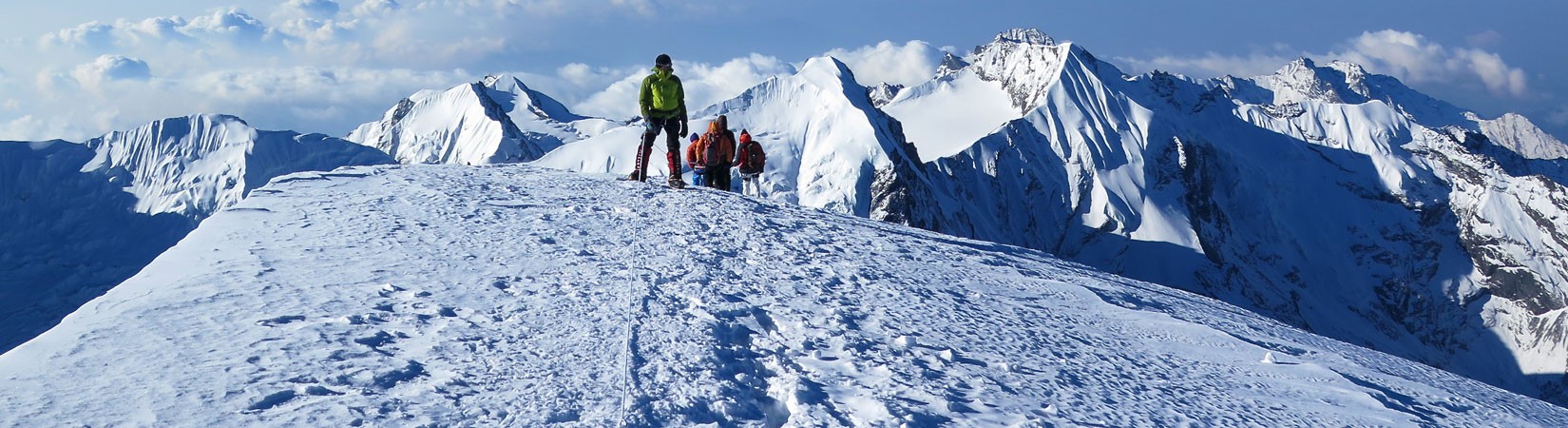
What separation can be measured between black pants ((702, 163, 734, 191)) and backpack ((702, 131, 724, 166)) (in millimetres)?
153

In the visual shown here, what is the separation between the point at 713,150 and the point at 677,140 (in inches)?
101

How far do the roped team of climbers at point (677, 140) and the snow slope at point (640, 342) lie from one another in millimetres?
5934

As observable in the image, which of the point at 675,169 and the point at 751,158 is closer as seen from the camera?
the point at 675,169

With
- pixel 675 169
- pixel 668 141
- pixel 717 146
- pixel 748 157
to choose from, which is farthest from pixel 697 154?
pixel 668 141

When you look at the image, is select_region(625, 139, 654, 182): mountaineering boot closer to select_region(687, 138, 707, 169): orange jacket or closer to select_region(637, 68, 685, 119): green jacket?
select_region(637, 68, 685, 119): green jacket

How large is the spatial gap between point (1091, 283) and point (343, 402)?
10586mm

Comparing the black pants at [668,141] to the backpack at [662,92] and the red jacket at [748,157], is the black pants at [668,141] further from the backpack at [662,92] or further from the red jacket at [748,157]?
the red jacket at [748,157]

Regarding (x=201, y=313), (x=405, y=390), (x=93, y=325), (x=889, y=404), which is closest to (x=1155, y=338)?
(x=889, y=404)

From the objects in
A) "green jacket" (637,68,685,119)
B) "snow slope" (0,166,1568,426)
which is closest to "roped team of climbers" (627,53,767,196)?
"green jacket" (637,68,685,119)

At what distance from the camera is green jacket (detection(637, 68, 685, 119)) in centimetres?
2072

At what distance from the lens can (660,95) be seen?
816 inches

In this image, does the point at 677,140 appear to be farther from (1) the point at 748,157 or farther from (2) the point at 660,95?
(1) the point at 748,157

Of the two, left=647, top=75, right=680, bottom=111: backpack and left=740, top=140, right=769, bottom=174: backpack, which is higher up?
left=647, top=75, right=680, bottom=111: backpack

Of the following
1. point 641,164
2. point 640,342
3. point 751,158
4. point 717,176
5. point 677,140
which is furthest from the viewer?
point 751,158
